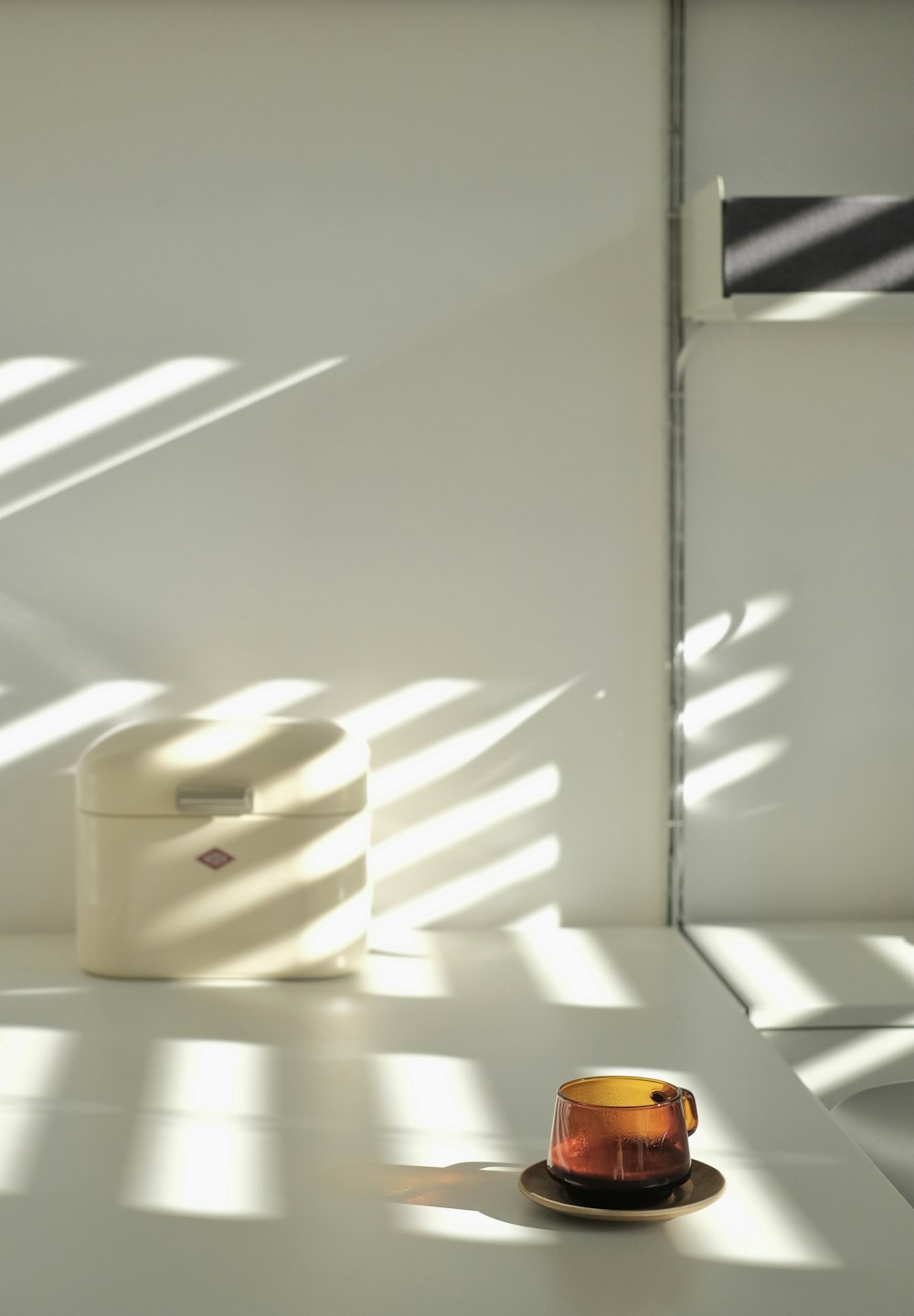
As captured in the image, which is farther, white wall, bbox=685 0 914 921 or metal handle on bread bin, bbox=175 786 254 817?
white wall, bbox=685 0 914 921

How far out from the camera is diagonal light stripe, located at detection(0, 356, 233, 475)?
2.02 meters

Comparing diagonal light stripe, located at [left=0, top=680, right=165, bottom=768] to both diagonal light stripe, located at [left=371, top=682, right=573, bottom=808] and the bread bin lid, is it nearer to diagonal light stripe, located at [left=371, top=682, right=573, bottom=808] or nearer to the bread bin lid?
the bread bin lid


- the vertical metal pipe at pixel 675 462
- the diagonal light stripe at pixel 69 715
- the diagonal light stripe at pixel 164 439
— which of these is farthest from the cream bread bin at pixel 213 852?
the vertical metal pipe at pixel 675 462

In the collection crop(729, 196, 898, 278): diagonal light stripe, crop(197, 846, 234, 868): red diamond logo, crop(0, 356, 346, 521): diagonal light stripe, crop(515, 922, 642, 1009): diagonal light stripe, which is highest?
crop(729, 196, 898, 278): diagonal light stripe

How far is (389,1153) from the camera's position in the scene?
4.15 feet

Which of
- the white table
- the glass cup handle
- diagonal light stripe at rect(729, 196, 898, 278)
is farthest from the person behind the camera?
diagonal light stripe at rect(729, 196, 898, 278)

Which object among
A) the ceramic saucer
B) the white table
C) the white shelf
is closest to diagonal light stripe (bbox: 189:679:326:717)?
the white table

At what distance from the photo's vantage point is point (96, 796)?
5.90 feet

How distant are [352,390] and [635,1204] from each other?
1.24 meters

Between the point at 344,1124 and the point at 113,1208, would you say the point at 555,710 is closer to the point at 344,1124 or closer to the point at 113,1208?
the point at 344,1124

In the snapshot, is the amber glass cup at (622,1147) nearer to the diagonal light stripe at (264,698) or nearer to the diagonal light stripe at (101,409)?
the diagonal light stripe at (264,698)

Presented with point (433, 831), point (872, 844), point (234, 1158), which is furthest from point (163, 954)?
point (872, 844)

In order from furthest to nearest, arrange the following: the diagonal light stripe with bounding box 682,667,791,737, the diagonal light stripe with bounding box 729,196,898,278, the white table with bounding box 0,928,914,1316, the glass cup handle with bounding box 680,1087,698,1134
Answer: the diagonal light stripe with bounding box 682,667,791,737 < the diagonal light stripe with bounding box 729,196,898,278 < the glass cup handle with bounding box 680,1087,698,1134 < the white table with bounding box 0,928,914,1316

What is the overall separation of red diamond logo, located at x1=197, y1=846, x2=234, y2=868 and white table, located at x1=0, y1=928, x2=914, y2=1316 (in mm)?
147
